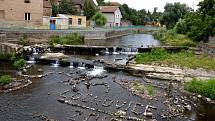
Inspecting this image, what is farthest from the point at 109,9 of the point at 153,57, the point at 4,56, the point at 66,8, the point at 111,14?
the point at 4,56

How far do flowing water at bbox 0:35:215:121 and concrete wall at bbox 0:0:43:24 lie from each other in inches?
874

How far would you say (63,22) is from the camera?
Result: 6353cm

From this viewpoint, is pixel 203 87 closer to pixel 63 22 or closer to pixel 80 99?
pixel 80 99

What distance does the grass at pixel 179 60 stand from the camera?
35.1m

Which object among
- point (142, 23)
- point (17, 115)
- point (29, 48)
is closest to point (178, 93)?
point (17, 115)

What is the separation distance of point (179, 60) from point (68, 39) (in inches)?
780

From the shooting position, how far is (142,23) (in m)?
123

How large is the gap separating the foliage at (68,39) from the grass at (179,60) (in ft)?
46.4

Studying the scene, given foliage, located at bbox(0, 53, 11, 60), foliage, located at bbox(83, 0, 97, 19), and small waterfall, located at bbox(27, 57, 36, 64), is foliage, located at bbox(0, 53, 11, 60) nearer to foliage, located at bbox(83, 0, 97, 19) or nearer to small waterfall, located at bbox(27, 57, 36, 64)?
small waterfall, located at bbox(27, 57, 36, 64)

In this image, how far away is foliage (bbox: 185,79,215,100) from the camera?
26.3 metres

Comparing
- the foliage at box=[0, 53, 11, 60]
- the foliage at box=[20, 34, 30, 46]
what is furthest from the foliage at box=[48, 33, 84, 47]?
the foliage at box=[0, 53, 11, 60]

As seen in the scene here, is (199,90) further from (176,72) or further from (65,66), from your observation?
(65,66)

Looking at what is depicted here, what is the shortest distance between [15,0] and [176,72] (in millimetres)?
32048

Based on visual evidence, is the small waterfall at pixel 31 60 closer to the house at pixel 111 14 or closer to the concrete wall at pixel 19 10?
the concrete wall at pixel 19 10
